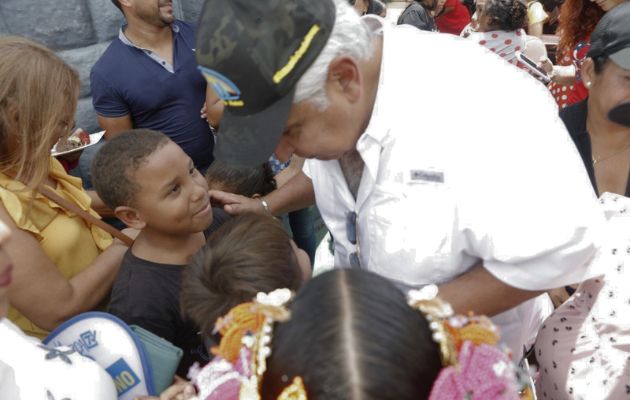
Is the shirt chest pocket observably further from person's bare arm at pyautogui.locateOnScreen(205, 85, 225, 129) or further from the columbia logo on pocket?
person's bare arm at pyautogui.locateOnScreen(205, 85, 225, 129)

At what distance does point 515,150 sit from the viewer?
4.00 ft

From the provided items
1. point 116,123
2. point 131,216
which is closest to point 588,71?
point 131,216

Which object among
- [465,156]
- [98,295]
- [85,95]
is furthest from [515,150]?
[85,95]

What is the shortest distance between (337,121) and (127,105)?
2003 mm

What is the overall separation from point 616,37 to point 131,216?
71.4 inches

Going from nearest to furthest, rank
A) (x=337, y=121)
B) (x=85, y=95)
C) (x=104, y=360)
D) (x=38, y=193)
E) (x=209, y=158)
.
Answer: (x=337, y=121) < (x=104, y=360) < (x=38, y=193) < (x=209, y=158) < (x=85, y=95)

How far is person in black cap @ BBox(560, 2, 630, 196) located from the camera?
1.84 m

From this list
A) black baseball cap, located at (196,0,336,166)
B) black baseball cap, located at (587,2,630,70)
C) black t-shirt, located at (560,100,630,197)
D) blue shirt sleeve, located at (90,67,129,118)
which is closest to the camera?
black baseball cap, located at (196,0,336,166)

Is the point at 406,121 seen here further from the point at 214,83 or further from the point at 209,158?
the point at 209,158

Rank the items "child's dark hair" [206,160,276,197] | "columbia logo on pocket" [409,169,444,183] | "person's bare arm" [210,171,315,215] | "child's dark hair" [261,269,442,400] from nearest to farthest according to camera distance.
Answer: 1. "child's dark hair" [261,269,442,400]
2. "columbia logo on pocket" [409,169,444,183]
3. "person's bare arm" [210,171,315,215]
4. "child's dark hair" [206,160,276,197]

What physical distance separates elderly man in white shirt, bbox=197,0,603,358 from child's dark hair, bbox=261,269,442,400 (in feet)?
1.19

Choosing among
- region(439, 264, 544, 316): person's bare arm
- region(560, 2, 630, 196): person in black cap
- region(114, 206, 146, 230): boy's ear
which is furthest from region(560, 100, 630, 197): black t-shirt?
region(114, 206, 146, 230): boy's ear

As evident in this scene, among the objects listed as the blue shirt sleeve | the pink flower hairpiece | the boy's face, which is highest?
the pink flower hairpiece

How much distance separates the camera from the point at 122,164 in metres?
1.85
